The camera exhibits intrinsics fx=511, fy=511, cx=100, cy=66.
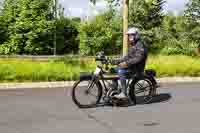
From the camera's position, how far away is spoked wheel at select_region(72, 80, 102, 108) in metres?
11.0

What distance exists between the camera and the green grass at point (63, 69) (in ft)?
50.6

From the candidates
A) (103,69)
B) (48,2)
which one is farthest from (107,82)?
(48,2)

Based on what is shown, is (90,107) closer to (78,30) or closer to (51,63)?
(51,63)

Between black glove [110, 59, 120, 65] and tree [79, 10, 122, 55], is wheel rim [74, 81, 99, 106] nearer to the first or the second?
black glove [110, 59, 120, 65]

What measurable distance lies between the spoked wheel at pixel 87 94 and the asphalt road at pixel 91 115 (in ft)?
0.66

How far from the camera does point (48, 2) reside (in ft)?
149

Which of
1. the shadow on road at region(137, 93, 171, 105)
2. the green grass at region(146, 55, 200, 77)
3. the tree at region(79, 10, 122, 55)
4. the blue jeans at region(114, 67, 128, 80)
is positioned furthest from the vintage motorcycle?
the tree at region(79, 10, 122, 55)

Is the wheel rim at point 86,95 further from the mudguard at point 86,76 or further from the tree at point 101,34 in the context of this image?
the tree at point 101,34

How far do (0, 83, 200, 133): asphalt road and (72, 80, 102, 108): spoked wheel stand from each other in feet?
0.66

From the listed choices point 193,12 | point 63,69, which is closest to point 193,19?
point 193,12

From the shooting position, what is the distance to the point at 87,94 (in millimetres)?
11047

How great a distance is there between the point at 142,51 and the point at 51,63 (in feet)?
20.7

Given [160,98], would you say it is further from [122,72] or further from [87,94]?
[87,94]

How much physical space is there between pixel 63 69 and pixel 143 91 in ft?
16.5
